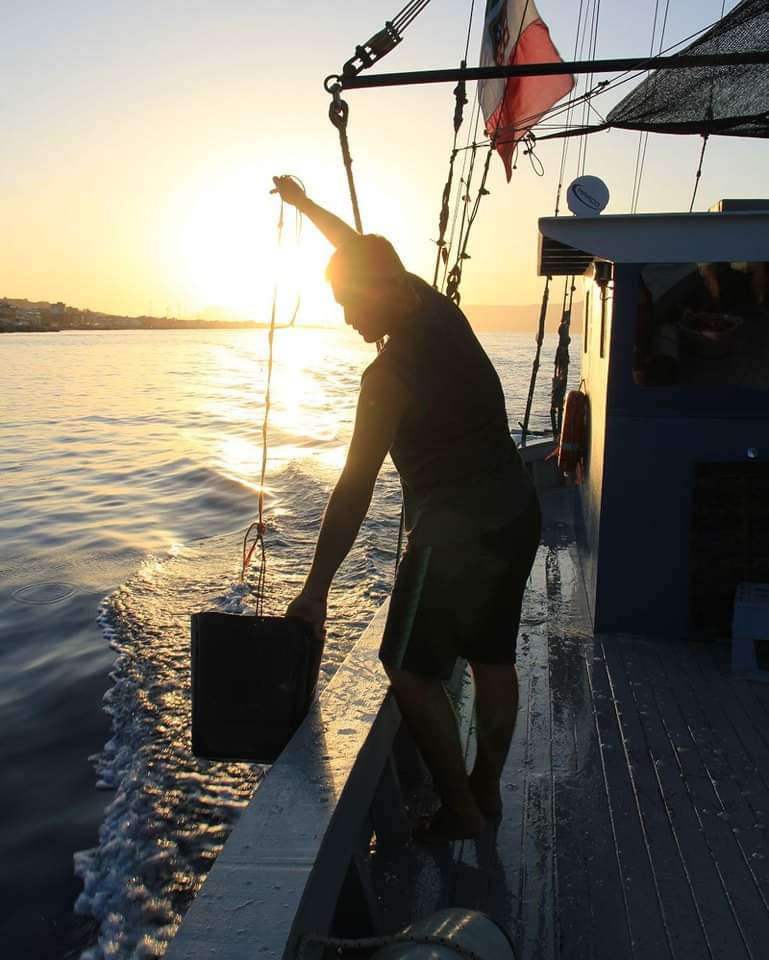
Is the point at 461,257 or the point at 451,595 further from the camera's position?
the point at 461,257

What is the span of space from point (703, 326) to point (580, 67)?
7.67ft

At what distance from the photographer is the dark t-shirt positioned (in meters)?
2.40

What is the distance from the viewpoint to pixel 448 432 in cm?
247

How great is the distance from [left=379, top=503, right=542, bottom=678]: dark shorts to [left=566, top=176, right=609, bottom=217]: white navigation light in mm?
2754

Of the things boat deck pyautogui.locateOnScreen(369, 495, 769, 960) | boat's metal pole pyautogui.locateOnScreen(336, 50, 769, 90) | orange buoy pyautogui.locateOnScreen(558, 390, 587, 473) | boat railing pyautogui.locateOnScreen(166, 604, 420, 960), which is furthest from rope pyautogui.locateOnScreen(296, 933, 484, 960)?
orange buoy pyautogui.locateOnScreen(558, 390, 587, 473)

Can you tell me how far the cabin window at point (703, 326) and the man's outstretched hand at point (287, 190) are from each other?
90.2 inches

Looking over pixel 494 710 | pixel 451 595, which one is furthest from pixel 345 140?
pixel 494 710

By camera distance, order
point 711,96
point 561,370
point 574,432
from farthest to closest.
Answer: point 561,370 < point 711,96 < point 574,432

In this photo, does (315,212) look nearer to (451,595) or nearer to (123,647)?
(451,595)

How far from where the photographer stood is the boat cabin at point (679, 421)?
175 inches

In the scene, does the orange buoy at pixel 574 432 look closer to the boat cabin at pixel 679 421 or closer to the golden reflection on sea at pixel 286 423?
the boat cabin at pixel 679 421

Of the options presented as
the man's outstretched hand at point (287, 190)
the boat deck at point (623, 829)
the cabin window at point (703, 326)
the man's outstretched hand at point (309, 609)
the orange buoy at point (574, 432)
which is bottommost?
the boat deck at point (623, 829)

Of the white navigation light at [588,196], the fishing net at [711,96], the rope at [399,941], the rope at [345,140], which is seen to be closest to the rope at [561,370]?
the fishing net at [711,96]

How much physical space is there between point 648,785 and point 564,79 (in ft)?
20.2
